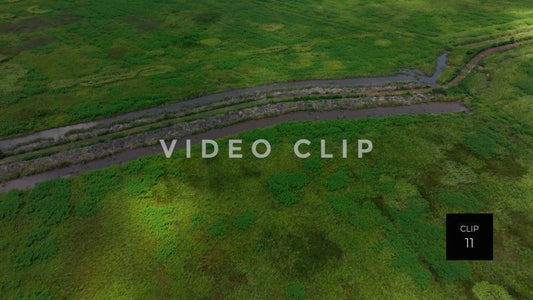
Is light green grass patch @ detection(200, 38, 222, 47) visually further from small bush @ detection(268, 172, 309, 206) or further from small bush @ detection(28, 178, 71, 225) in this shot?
small bush @ detection(28, 178, 71, 225)

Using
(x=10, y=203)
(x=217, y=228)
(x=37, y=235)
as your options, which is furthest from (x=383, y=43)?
(x=10, y=203)

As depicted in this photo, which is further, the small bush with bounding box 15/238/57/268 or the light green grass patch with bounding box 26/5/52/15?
the light green grass patch with bounding box 26/5/52/15

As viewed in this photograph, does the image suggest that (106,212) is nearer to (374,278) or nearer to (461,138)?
(374,278)

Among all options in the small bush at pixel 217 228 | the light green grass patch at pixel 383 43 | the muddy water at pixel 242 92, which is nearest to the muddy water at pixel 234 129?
the muddy water at pixel 242 92

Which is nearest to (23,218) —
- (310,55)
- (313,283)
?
(313,283)

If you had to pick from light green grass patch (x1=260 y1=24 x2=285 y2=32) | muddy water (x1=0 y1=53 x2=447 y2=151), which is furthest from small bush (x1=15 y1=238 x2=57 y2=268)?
light green grass patch (x1=260 y1=24 x2=285 y2=32)

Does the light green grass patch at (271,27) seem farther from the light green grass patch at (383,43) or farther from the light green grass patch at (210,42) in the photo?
the light green grass patch at (383,43)
